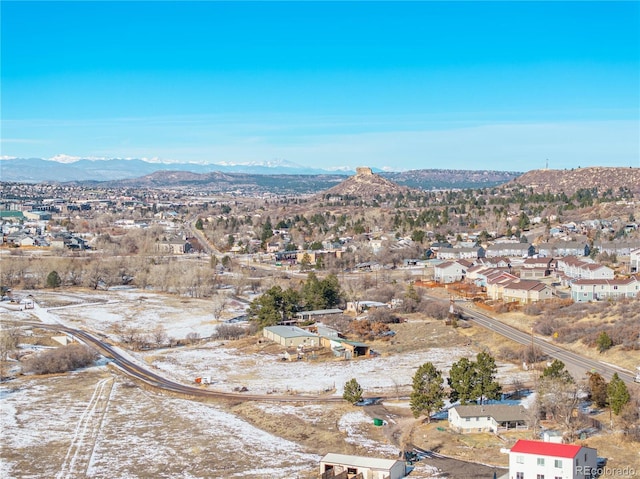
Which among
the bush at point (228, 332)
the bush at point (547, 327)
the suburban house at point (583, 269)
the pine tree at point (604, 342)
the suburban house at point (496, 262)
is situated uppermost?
the suburban house at point (583, 269)

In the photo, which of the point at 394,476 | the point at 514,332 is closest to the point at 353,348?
the point at 514,332

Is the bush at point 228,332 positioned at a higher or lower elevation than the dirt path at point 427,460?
lower

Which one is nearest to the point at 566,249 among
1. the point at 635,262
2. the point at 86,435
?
the point at 635,262

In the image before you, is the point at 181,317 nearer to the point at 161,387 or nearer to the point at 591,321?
the point at 161,387

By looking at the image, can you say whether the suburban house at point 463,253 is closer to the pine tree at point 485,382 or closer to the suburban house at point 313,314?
the suburban house at point 313,314

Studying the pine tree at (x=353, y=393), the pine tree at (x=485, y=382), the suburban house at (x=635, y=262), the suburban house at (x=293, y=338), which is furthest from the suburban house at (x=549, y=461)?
the suburban house at (x=635, y=262)

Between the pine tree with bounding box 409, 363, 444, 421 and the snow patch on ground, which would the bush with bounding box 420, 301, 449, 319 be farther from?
the snow patch on ground
